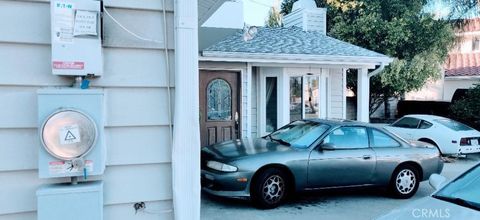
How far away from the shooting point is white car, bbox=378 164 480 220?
124 inches

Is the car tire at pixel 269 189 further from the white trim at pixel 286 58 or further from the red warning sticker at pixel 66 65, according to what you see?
the red warning sticker at pixel 66 65

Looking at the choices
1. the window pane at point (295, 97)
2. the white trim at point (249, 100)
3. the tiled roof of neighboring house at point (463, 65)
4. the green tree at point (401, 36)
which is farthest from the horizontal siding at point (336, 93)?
the tiled roof of neighboring house at point (463, 65)

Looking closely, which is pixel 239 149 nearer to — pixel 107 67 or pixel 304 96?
pixel 304 96

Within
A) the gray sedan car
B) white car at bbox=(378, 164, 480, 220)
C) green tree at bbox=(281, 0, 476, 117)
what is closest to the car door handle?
the gray sedan car

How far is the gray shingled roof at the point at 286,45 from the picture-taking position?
32.6ft

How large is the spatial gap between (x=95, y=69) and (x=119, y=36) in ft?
0.69

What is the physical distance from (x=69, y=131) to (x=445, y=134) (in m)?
12.1

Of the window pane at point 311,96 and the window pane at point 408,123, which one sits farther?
the window pane at point 408,123

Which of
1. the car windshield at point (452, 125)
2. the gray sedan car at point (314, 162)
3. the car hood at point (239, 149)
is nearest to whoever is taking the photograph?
the gray sedan car at point (314, 162)

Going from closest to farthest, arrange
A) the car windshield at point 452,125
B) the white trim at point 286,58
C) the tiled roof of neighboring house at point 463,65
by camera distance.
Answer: the white trim at point 286,58
the car windshield at point 452,125
the tiled roof of neighboring house at point 463,65

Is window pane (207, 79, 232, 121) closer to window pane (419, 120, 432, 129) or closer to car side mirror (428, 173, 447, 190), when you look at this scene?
window pane (419, 120, 432, 129)

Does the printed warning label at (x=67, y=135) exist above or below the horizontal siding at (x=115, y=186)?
above

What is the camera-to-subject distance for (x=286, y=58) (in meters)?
9.91

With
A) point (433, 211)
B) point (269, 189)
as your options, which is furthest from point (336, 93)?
point (433, 211)
